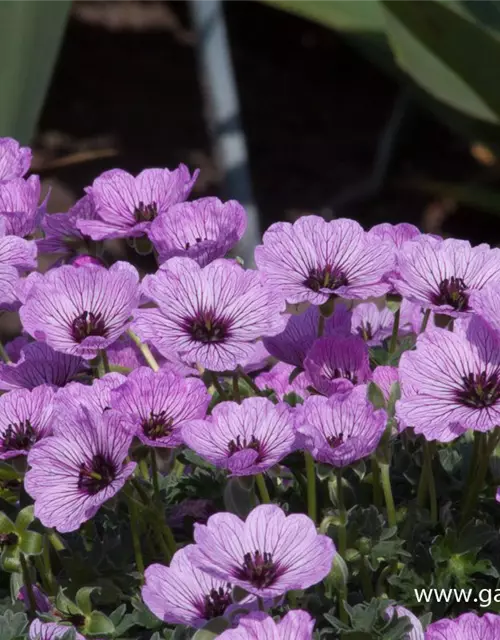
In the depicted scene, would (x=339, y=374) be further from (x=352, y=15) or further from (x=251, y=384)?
(x=352, y=15)

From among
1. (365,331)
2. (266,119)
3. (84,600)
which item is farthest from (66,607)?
(266,119)

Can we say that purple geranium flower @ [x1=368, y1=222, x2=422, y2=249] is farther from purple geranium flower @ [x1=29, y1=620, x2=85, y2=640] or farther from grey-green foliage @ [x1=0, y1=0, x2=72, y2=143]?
grey-green foliage @ [x1=0, y1=0, x2=72, y2=143]

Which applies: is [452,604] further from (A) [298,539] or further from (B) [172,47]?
(B) [172,47]

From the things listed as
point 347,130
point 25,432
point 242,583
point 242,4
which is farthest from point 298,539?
point 242,4

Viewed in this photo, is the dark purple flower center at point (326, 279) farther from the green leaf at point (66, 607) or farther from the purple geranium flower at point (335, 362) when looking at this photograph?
the green leaf at point (66, 607)

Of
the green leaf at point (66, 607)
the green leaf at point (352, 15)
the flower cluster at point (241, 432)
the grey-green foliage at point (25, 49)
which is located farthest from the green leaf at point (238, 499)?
the green leaf at point (352, 15)

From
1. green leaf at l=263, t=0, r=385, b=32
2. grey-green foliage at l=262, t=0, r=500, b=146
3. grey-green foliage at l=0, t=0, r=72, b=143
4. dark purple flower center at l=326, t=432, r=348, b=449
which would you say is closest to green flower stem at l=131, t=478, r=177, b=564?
dark purple flower center at l=326, t=432, r=348, b=449
